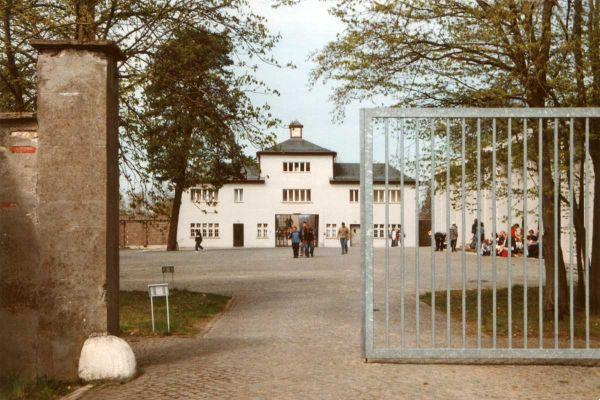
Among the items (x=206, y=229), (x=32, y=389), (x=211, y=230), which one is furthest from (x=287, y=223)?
(x=32, y=389)

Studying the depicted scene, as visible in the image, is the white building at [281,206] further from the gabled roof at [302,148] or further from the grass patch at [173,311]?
the grass patch at [173,311]

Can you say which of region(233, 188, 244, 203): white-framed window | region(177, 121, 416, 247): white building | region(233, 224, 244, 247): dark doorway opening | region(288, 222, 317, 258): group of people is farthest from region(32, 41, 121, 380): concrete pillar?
region(233, 188, 244, 203): white-framed window

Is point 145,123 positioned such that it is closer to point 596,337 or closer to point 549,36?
point 549,36

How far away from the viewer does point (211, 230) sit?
A: 7094cm

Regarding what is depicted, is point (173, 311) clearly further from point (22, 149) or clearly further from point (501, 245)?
point (501, 245)

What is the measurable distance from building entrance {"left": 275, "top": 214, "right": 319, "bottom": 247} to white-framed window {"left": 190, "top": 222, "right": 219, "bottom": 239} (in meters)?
5.61

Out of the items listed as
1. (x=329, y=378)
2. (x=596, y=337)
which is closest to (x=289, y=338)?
(x=329, y=378)

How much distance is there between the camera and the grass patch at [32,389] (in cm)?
664

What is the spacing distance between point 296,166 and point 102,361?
66.1 m

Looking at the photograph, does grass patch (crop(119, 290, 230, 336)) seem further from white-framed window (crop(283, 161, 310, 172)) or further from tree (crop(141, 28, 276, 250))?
white-framed window (crop(283, 161, 310, 172))

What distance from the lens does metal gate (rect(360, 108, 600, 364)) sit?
7887 mm

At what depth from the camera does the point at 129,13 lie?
46.8 ft

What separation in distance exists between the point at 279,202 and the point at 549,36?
200 feet

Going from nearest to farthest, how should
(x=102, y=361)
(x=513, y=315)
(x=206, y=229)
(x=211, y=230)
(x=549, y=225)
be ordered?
(x=102, y=361), (x=549, y=225), (x=513, y=315), (x=206, y=229), (x=211, y=230)
